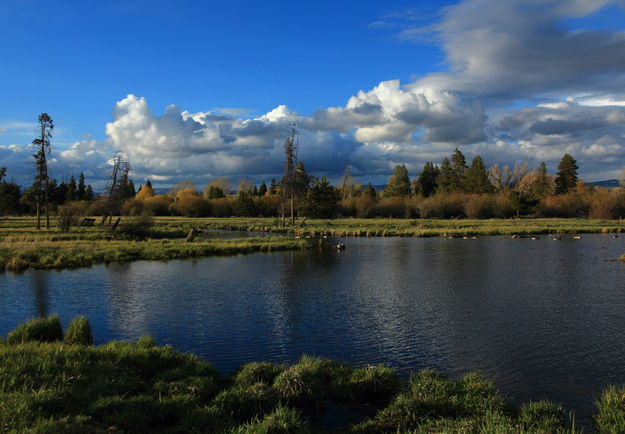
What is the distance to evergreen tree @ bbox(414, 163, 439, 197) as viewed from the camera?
10950 cm

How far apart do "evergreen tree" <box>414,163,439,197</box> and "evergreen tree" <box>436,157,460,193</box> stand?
96.3 inches

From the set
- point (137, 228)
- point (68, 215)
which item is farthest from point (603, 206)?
point (68, 215)

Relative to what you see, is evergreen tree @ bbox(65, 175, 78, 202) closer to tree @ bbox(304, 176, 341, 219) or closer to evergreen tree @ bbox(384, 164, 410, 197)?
tree @ bbox(304, 176, 341, 219)

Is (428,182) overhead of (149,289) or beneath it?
overhead

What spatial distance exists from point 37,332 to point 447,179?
101566 millimetres

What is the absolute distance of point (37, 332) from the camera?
39.8ft

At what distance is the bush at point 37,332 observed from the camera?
11.6 metres

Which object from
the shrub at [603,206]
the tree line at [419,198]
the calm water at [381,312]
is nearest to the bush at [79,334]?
the calm water at [381,312]

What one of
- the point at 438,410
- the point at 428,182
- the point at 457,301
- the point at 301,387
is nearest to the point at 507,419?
the point at 438,410

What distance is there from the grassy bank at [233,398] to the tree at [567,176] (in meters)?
106

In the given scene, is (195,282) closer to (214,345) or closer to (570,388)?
(214,345)

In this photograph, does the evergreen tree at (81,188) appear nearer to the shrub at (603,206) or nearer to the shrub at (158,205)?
the shrub at (158,205)

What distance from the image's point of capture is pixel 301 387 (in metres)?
9.38

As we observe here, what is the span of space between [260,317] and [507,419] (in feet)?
34.1
